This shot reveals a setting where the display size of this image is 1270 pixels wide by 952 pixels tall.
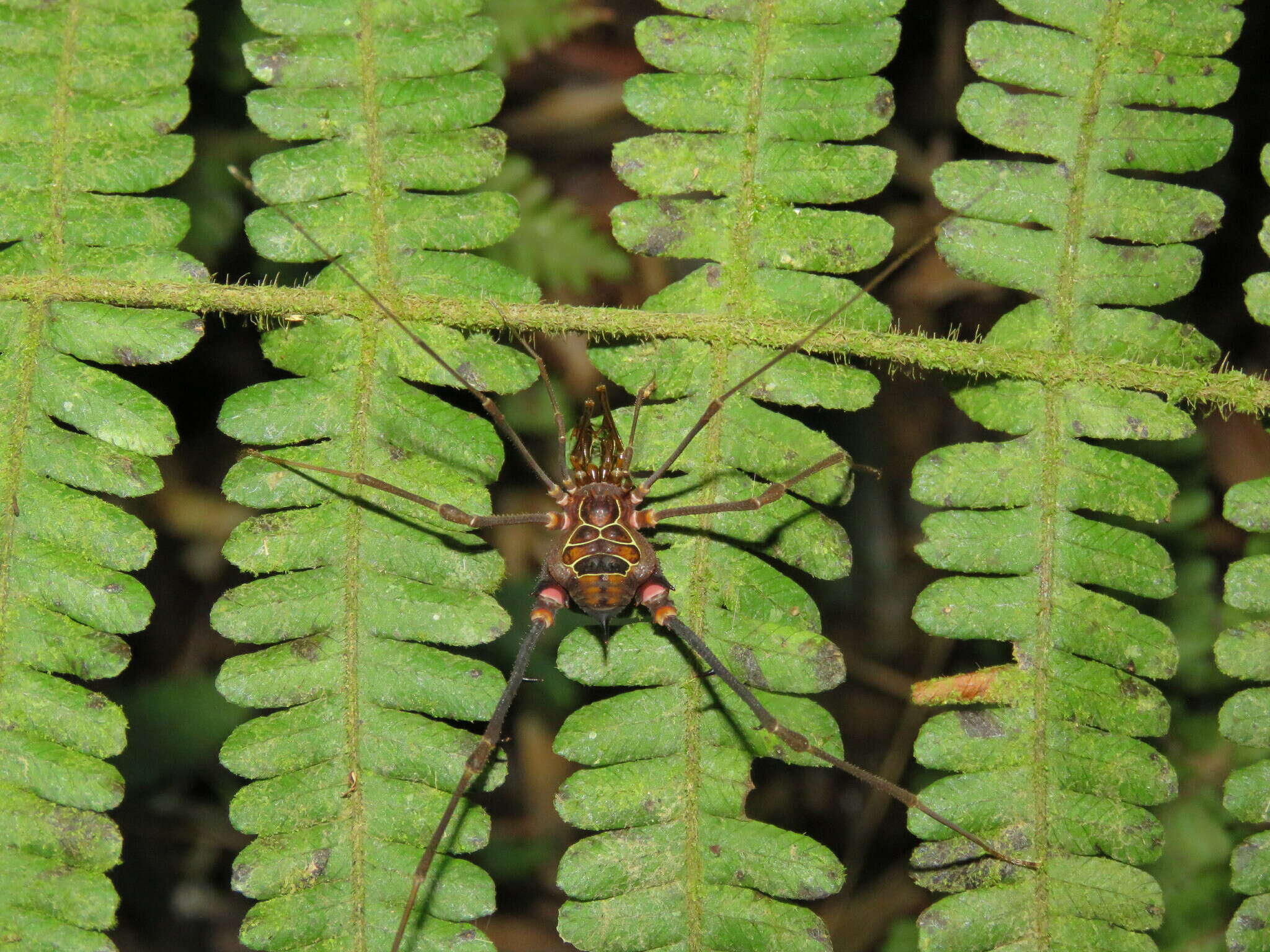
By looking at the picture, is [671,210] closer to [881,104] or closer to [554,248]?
[881,104]

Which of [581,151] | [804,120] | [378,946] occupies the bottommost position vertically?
[378,946]

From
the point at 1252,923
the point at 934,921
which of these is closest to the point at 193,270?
the point at 934,921

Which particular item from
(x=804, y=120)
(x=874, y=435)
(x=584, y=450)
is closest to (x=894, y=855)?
(x=874, y=435)

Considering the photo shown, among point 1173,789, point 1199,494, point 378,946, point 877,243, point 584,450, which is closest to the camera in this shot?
point 378,946

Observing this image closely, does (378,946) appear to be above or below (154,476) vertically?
below

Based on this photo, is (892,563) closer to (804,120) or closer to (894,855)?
(894,855)

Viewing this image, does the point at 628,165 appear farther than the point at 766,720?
Yes
